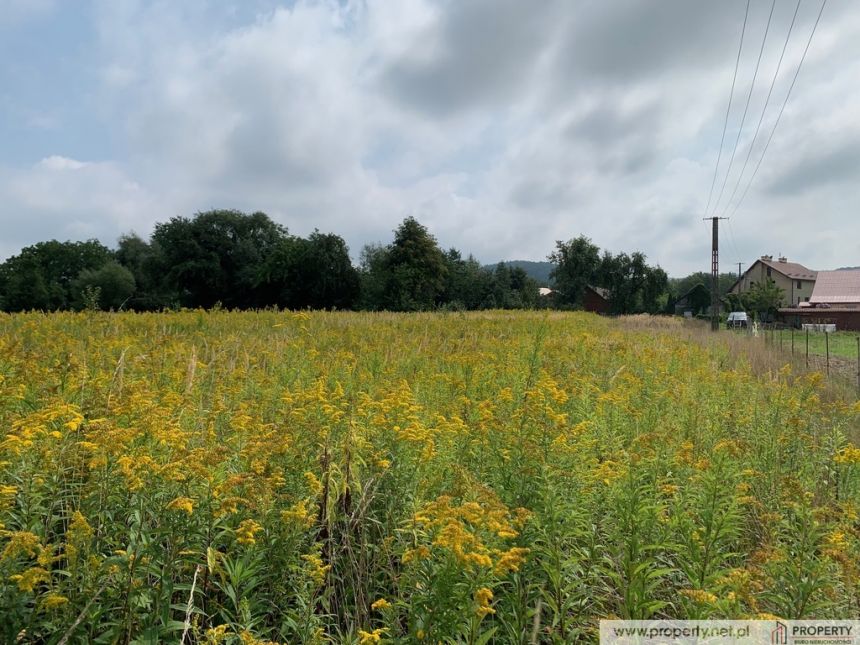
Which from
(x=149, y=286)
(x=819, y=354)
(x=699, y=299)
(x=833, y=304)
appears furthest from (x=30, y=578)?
(x=699, y=299)

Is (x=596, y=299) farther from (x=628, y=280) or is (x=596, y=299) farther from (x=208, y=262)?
(x=208, y=262)

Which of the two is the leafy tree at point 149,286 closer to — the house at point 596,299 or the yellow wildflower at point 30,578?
the yellow wildflower at point 30,578

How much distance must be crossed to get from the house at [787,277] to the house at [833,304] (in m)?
8.83

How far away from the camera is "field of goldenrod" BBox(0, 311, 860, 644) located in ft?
6.21

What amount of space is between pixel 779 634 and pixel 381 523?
1.81m

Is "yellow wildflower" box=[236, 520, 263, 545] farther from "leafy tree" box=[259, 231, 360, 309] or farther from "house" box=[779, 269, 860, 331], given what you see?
"house" box=[779, 269, 860, 331]

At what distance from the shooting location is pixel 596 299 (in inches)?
2965

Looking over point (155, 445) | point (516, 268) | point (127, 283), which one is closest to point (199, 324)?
point (155, 445)

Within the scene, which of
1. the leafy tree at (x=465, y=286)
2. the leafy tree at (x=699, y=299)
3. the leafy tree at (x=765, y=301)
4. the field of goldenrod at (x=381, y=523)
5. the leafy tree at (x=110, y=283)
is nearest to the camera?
the field of goldenrod at (x=381, y=523)

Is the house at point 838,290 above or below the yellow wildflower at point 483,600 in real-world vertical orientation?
above

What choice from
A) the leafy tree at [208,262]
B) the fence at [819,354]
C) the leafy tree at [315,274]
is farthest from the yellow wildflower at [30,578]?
the leafy tree at [208,262]

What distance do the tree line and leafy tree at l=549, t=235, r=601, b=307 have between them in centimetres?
15

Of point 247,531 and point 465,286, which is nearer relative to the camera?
point 247,531

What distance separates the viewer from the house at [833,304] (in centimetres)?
5100
